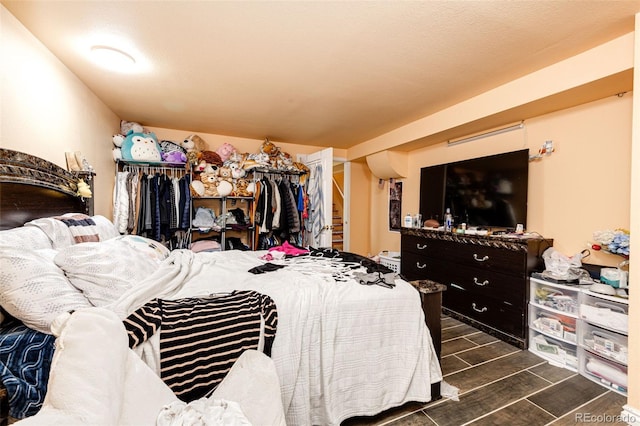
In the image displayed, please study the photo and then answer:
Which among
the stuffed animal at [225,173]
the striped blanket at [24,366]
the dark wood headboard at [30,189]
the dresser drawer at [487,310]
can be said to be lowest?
the dresser drawer at [487,310]

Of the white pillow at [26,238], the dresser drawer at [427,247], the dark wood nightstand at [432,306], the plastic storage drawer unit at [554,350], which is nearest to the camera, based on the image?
the white pillow at [26,238]

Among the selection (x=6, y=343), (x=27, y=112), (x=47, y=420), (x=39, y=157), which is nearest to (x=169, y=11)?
(x=27, y=112)

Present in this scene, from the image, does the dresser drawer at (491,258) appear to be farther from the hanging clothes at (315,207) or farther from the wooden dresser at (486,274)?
the hanging clothes at (315,207)

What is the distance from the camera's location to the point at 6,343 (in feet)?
3.01

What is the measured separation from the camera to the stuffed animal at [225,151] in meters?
3.86

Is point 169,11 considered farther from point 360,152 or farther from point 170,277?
point 360,152

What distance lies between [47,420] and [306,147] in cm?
435

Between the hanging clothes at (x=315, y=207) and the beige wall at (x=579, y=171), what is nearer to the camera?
the beige wall at (x=579, y=171)

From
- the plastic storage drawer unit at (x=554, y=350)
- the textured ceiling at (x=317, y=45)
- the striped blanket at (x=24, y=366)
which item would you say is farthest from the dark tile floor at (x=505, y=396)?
the textured ceiling at (x=317, y=45)

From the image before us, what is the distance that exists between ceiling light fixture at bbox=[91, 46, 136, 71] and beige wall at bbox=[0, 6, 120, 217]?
0.29m

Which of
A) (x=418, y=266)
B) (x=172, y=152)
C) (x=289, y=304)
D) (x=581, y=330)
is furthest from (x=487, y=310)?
(x=172, y=152)

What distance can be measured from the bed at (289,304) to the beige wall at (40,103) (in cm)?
17

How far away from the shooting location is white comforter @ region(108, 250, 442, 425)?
1.36 metres

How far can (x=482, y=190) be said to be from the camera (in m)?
2.88
